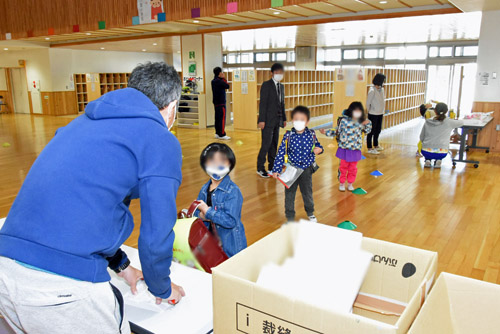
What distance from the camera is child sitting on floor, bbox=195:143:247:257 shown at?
233 centimetres

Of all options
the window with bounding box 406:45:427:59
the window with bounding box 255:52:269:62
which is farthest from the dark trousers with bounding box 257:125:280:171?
the window with bounding box 255:52:269:62

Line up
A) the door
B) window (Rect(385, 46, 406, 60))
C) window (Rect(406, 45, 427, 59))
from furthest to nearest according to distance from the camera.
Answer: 1. window (Rect(385, 46, 406, 60))
2. the door
3. window (Rect(406, 45, 427, 59))

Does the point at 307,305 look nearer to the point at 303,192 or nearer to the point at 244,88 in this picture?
the point at 303,192

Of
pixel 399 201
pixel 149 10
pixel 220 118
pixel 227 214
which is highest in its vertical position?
pixel 149 10

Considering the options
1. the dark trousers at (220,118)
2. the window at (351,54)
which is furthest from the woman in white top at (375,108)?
the window at (351,54)

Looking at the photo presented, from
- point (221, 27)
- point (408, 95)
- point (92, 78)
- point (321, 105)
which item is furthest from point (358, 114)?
point (92, 78)

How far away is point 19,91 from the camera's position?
1727 cm

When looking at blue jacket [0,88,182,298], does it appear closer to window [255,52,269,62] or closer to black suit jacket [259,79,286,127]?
black suit jacket [259,79,286,127]

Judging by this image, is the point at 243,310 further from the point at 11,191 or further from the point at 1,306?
the point at 11,191

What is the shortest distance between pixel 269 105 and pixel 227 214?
12.0 ft

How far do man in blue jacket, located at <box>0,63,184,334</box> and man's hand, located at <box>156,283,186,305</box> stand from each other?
0.56 ft

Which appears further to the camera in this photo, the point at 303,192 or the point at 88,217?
the point at 303,192

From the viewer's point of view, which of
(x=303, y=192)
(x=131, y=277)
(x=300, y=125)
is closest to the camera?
(x=131, y=277)

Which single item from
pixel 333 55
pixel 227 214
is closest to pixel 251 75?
pixel 227 214
